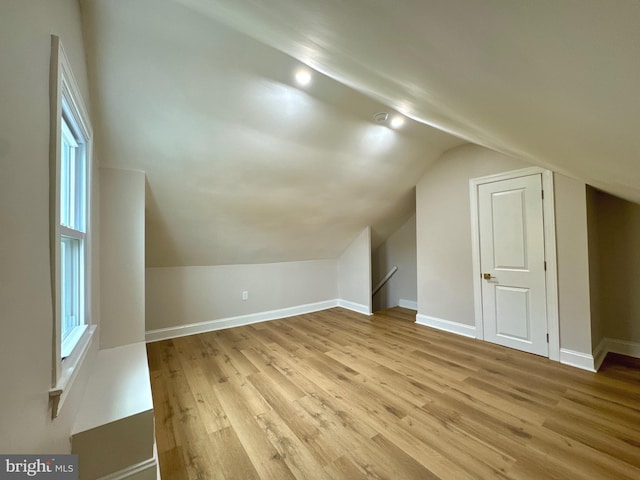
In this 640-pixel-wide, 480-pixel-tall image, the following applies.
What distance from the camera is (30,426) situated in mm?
693

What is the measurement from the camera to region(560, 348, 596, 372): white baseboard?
7.45 feet

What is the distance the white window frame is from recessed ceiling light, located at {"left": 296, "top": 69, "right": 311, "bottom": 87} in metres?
1.25

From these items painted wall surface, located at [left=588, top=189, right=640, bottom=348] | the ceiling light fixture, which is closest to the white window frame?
the ceiling light fixture

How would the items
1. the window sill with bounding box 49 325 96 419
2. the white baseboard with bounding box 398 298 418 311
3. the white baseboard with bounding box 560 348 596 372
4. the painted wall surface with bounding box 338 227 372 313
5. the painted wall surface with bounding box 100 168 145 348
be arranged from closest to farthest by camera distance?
1. the window sill with bounding box 49 325 96 419
2. the painted wall surface with bounding box 100 168 145 348
3. the white baseboard with bounding box 560 348 596 372
4. the painted wall surface with bounding box 338 227 372 313
5. the white baseboard with bounding box 398 298 418 311

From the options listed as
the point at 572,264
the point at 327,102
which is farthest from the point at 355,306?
the point at 327,102

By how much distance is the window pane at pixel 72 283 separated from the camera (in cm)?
137

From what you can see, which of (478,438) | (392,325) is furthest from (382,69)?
(392,325)

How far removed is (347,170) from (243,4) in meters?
2.07

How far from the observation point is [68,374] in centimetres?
100

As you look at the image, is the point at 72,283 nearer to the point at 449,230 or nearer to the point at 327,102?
the point at 327,102

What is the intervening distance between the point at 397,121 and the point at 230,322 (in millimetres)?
3339

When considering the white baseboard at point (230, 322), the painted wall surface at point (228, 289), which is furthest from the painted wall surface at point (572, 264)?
the painted wall surface at point (228, 289)

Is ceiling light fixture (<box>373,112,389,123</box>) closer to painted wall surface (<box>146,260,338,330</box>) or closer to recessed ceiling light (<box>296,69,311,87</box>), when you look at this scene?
recessed ceiling light (<box>296,69,311,87</box>)

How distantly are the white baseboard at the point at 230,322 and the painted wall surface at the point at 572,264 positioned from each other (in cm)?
300
